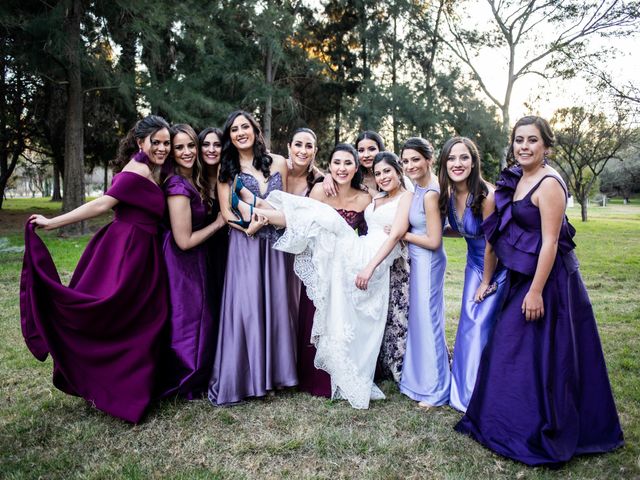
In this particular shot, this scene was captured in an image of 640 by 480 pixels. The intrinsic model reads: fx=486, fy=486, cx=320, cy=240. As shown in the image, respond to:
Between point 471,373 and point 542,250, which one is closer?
point 542,250

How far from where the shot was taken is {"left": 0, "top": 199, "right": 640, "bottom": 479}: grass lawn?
324cm

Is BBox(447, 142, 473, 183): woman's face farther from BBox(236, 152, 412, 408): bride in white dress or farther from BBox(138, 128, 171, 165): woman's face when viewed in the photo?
BBox(138, 128, 171, 165): woman's face

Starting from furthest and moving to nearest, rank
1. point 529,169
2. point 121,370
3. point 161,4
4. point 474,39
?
point 474,39 → point 161,4 → point 121,370 → point 529,169

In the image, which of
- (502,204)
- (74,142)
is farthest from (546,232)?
(74,142)

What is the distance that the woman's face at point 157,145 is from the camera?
417cm

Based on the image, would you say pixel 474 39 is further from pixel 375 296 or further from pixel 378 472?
pixel 378 472

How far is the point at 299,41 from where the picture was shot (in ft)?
68.0

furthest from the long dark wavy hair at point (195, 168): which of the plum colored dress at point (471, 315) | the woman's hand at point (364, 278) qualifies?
the plum colored dress at point (471, 315)

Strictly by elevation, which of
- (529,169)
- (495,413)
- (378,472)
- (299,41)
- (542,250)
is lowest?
(378,472)

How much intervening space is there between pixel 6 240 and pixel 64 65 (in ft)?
16.9

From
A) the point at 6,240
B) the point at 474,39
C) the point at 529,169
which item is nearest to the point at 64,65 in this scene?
the point at 6,240

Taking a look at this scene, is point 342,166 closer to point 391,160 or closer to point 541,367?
point 391,160

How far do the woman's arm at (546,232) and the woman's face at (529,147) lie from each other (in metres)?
0.20

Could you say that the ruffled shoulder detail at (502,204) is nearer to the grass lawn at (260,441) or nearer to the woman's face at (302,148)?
the grass lawn at (260,441)
